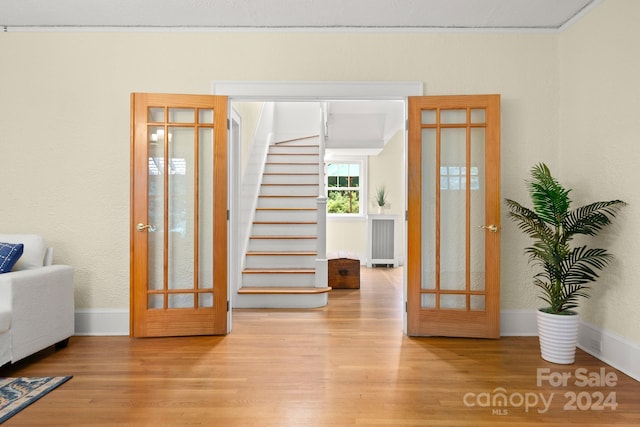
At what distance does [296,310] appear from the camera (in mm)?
4484

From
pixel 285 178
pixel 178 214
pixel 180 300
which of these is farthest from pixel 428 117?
pixel 285 178

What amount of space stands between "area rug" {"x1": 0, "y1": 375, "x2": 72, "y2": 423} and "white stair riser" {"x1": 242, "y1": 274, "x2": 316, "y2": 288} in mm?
2307

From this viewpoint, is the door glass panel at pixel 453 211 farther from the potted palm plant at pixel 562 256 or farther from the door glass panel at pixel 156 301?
the door glass panel at pixel 156 301

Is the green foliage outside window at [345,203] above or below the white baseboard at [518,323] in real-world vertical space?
above

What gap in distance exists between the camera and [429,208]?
3.62m

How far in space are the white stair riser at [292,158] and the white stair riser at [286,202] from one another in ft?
3.84

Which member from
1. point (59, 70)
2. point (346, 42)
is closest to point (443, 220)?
point (346, 42)

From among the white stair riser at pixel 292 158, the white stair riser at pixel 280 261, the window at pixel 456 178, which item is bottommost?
the white stair riser at pixel 280 261

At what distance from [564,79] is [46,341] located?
476 cm

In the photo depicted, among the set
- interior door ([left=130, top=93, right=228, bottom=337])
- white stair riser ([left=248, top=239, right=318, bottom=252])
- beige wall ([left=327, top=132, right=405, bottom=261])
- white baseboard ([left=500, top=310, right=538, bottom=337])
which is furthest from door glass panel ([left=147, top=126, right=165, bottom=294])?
beige wall ([left=327, top=132, right=405, bottom=261])

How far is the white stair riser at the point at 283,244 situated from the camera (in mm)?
5375

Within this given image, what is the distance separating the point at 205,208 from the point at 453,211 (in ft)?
7.37

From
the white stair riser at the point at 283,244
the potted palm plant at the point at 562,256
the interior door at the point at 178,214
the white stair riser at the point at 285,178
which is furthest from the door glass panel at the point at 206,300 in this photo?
the white stair riser at the point at 285,178

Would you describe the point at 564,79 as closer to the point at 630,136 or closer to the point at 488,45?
the point at 488,45
